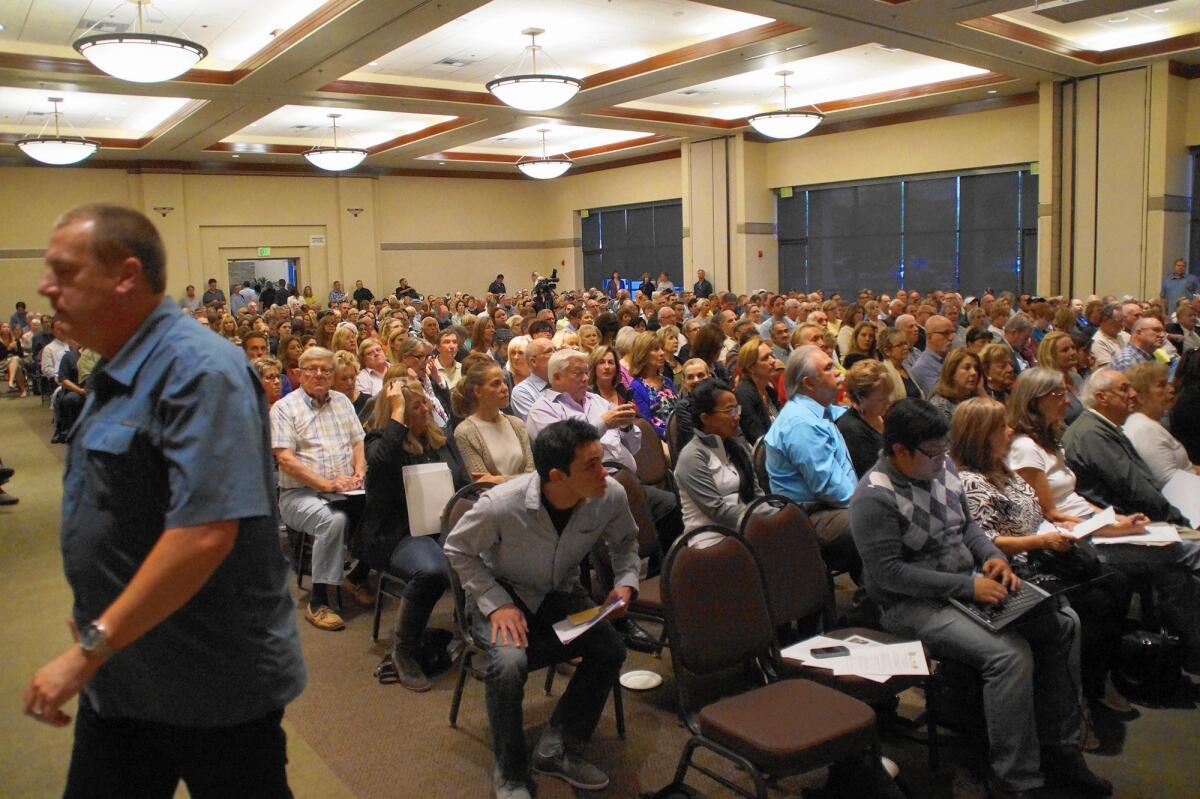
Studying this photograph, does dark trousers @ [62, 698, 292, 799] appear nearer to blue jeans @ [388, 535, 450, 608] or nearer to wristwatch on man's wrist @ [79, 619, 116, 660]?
wristwatch on man's wrist @ [79, 619, 116, 660]

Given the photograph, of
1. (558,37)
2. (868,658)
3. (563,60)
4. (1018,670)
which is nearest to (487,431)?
(868,658)

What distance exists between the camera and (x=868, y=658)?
272cm

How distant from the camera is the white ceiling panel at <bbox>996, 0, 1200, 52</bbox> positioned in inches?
389

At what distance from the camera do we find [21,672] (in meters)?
3.82

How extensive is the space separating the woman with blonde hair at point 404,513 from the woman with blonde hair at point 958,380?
2.56 m

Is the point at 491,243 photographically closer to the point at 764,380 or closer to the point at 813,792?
the point at 764,380

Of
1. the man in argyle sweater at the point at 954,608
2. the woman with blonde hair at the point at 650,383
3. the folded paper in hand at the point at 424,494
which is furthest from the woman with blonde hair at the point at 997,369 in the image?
the folded paper in hand at the point at 424,494

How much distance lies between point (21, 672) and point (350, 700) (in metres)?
1.48

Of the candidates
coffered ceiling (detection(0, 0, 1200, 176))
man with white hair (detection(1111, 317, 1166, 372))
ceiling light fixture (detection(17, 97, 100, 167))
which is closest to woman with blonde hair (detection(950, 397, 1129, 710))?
man with white hair (detection(1111, 317, 1166, 372))

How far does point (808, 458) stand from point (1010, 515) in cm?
79

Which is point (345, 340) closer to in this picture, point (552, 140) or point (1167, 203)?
point (1167, 203)

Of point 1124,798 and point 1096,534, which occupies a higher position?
point 1096,534

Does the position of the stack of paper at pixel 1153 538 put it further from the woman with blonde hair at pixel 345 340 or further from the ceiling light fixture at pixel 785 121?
the ceiling light fixture at pixel 785 121

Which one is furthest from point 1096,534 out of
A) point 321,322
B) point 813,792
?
point 321,322
